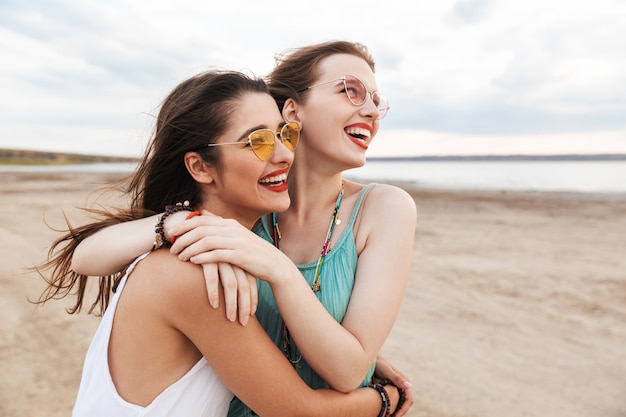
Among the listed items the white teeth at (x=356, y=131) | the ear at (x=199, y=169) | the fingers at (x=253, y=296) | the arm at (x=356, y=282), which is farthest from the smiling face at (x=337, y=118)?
the fingers at (x=253, y=296)

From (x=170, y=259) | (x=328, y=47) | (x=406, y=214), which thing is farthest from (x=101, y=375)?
(x=328, y=47)

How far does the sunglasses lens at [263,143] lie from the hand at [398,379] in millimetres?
1201

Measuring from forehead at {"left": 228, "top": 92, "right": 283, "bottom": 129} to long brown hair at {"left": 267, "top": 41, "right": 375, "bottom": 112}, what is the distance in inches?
20.2

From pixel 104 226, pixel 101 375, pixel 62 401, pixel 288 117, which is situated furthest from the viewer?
pixel 62 401

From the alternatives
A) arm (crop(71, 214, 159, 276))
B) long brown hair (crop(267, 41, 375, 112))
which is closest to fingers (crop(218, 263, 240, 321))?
arm (crop(71, 214, 159, 276))

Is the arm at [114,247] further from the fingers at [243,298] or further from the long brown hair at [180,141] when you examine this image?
the fingers at [243,298]

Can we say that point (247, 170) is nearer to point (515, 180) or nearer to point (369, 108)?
point (369, 108)

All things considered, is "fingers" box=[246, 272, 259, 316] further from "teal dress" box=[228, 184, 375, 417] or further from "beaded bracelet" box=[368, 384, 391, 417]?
"beaded bracelet" box=[368, 384, 391, 417]

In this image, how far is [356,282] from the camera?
7.25 feet

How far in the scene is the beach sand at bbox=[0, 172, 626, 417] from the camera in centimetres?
438

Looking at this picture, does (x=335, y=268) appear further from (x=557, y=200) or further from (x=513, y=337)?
(x=557, y=200)

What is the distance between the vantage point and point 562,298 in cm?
724

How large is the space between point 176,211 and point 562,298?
6.77 metres

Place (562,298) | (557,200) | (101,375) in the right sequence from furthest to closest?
(557,200) < (562,298) < (101,375)
